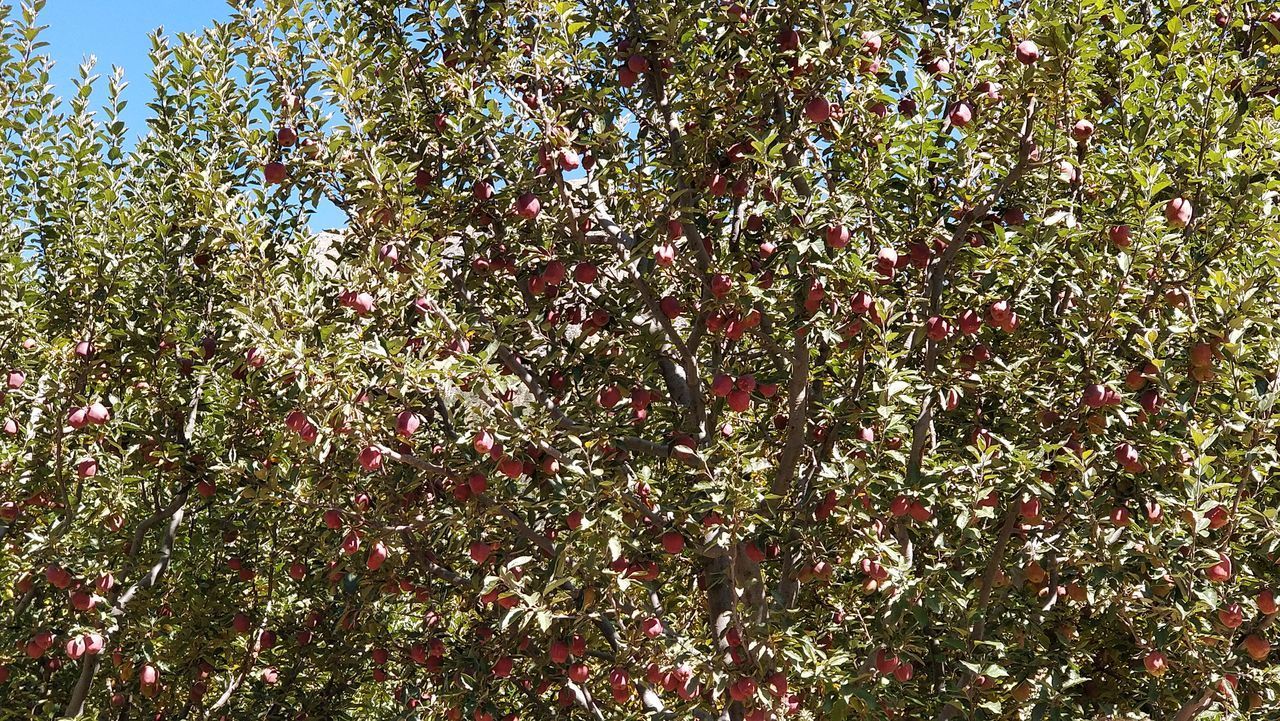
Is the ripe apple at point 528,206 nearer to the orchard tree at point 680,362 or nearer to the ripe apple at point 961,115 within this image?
the orchard tree at point 680,362

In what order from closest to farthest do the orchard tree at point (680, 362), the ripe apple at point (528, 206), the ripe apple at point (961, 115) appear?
the orchard tree at point (680, 362) < the ripe apple at point (961, 115) < the ripe apple at point (528, 206)

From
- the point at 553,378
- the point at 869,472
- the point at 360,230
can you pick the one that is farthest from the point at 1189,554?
the point at 360,230

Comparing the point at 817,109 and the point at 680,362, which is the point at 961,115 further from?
the point at 680,362

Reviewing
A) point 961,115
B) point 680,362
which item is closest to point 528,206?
point 680,362

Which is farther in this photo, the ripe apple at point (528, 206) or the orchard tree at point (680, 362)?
the ripe apple at point (528, 206)

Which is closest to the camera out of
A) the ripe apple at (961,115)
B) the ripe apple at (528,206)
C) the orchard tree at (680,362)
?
the orchard tree at (680,362)

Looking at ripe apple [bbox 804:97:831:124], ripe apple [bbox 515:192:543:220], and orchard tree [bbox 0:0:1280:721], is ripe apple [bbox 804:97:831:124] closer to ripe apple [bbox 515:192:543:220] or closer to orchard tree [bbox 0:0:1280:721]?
orchard tree [bbox 0:0:1280:721]

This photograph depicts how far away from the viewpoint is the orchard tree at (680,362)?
416 centimetres

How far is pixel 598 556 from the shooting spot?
414cm

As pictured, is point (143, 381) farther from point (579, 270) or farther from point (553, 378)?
point (579, 270)

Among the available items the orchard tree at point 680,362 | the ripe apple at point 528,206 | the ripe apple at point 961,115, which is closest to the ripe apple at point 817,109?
the orchard tree at point 680,362

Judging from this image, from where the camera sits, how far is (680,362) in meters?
5.20

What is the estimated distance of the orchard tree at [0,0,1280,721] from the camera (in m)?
4.16

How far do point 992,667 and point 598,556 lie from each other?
66.8 inches
